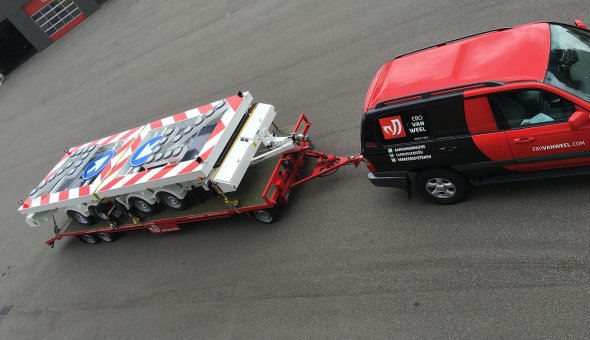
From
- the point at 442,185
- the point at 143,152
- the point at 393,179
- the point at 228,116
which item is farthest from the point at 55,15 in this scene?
the point at 442,185

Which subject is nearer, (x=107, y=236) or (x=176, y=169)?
(x=176, y=169)

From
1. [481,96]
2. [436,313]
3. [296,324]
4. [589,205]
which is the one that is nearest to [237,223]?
[296,324]

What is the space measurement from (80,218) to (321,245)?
20.7ft

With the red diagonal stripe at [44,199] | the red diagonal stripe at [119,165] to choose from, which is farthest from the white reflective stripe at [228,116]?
the red diagonal stripe at [44,199]

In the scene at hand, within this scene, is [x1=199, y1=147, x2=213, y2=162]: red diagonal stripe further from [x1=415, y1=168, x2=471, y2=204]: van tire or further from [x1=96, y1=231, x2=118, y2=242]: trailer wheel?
[x1=96, y1=231, x2=118, y2=242]: trailer wheel

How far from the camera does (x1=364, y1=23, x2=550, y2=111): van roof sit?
550cm

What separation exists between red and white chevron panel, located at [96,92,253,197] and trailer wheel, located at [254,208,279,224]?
124cm

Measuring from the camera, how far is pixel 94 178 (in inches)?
361

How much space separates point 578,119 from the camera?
502 cm

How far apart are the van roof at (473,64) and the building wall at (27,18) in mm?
30269

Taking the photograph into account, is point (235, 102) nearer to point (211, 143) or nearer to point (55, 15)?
point (211, 143)

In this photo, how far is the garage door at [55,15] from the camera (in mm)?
30141

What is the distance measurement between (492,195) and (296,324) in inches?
134

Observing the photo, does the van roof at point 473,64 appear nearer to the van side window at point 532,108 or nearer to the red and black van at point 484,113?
the red and black van at point 484,113
